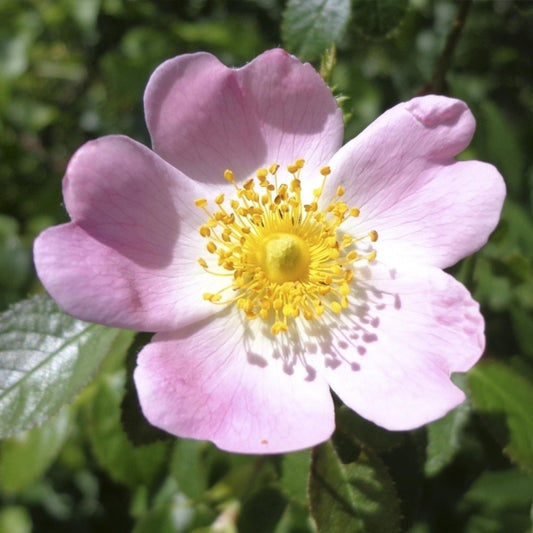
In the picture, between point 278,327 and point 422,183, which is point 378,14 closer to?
point 422,183

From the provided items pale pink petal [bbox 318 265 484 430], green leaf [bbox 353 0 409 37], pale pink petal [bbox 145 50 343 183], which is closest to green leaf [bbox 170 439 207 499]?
Answer: pale pink petal [bbox 318 265 484 430]

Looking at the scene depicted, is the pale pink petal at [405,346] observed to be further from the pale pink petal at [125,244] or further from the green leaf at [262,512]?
the green leaf at [262,512]

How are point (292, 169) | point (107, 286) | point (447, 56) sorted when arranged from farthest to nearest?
point (447, 56), point (292, 169), point (107, 286)

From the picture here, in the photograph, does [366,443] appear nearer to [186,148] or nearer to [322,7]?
→ [186,148]

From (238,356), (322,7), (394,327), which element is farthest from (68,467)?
(322,7)

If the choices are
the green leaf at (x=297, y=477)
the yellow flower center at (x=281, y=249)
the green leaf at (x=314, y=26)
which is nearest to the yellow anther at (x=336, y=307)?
the yellow flower center at (x=281, y=249)

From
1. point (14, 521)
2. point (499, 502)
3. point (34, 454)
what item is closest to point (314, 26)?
point (34, 454)
